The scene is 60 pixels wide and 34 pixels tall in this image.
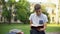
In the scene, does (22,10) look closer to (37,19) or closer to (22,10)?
(22,10)

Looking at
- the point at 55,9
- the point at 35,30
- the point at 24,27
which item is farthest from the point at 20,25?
the point at 55,9

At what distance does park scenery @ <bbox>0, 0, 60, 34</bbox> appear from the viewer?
65.9 inches

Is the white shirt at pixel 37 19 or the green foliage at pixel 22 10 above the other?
the green foliage at pixel 22 10

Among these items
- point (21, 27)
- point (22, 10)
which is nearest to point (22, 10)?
point (22, 10)

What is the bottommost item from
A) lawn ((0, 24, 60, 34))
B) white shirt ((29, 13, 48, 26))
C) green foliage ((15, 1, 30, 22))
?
lawn ((0, 24, 60, 34))

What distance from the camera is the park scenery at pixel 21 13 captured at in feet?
5.49

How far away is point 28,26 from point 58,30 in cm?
32

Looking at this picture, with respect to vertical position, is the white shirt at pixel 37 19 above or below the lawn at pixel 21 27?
above

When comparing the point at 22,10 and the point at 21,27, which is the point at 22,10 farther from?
the point at 21,27

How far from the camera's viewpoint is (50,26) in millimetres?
1696

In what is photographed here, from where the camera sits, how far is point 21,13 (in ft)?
5.49

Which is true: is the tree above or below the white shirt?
above

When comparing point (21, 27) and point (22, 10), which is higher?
point (22, 10)

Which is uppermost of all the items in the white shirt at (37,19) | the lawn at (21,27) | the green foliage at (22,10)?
the green foliage at (22,10)
